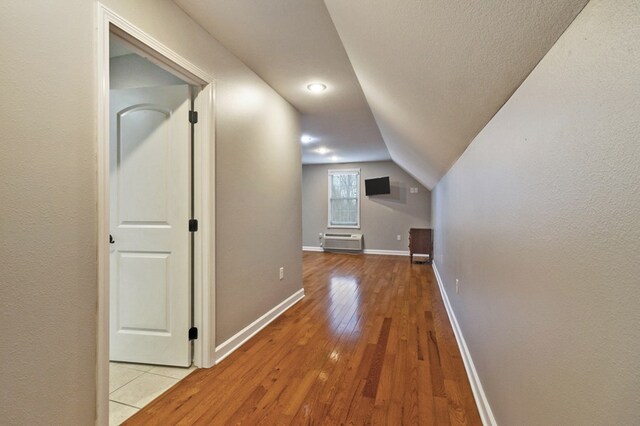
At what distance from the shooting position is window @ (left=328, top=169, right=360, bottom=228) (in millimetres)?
7793

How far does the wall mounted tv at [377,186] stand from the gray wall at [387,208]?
175mm

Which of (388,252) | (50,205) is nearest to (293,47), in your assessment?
(50,205)

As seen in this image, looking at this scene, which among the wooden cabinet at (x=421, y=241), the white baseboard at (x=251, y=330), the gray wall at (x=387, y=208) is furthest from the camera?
the gray wall at (x=387, y=208)

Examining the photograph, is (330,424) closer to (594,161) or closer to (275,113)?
(594,161)

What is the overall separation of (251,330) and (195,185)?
53.0 inches

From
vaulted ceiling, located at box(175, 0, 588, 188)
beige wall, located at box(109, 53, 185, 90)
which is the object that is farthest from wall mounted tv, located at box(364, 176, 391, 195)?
beige wall, located at box(109, 53, 185, 90)

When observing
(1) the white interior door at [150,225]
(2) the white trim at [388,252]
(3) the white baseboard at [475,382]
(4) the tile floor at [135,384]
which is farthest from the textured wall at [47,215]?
(2) the white trim at [388,252]

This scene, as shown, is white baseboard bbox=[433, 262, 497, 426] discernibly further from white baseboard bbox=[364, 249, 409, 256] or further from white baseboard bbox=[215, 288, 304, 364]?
white baseboard bbox=[364, 249, 409, 256]

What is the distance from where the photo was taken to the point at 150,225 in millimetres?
2092

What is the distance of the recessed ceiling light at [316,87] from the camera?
2910 millimetres

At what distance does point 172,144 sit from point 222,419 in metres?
1.71

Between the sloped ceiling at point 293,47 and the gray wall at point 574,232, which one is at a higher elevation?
the sloped ceiling at point 293,47

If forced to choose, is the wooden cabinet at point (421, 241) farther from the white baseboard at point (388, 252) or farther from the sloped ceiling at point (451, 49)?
the sloped ceiling at point (451, 49)

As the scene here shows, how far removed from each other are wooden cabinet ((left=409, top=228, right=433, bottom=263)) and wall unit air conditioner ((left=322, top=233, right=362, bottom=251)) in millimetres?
1474
